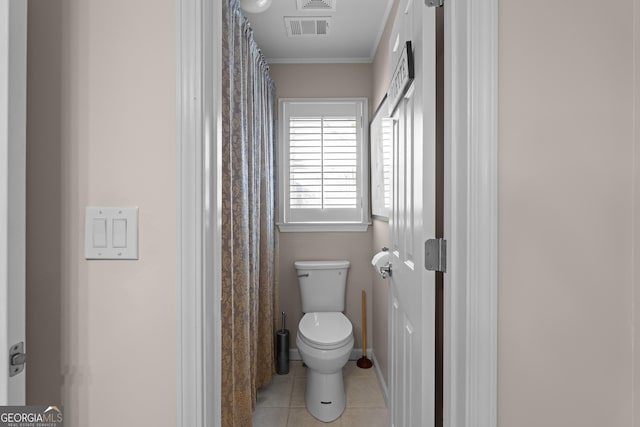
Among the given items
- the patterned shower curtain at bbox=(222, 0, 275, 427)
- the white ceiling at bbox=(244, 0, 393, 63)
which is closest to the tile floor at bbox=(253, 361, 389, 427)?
the patterned shower curtain at bbox=(222, 0, 275, 427)

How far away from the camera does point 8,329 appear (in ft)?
2.24

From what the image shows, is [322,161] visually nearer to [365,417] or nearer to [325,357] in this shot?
[325,357]

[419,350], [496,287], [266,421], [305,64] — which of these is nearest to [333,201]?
[305,64]

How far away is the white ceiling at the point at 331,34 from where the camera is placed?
7.81ft

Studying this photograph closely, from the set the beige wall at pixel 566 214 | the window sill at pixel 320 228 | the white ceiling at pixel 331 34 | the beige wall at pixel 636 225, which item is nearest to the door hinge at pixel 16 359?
the beige wall at pixel 566 214

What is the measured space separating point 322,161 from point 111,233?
2392 millimetres

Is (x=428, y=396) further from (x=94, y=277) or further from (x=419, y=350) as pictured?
(x=94, y=277)

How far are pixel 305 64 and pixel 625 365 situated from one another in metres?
2.92

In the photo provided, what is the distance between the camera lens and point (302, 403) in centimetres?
248

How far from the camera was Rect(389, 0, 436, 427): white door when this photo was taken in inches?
42.8

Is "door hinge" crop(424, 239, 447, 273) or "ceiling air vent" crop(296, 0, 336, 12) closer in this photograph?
"door hinge" crop(424, 239, 447, 273)

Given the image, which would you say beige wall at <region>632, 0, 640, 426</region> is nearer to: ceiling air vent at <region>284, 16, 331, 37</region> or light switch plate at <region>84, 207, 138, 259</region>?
light switch plate at <region>84, 207, 138, 259</region>

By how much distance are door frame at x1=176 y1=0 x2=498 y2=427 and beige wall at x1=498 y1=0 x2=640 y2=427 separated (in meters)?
0.04

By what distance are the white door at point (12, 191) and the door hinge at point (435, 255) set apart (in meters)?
0.95
